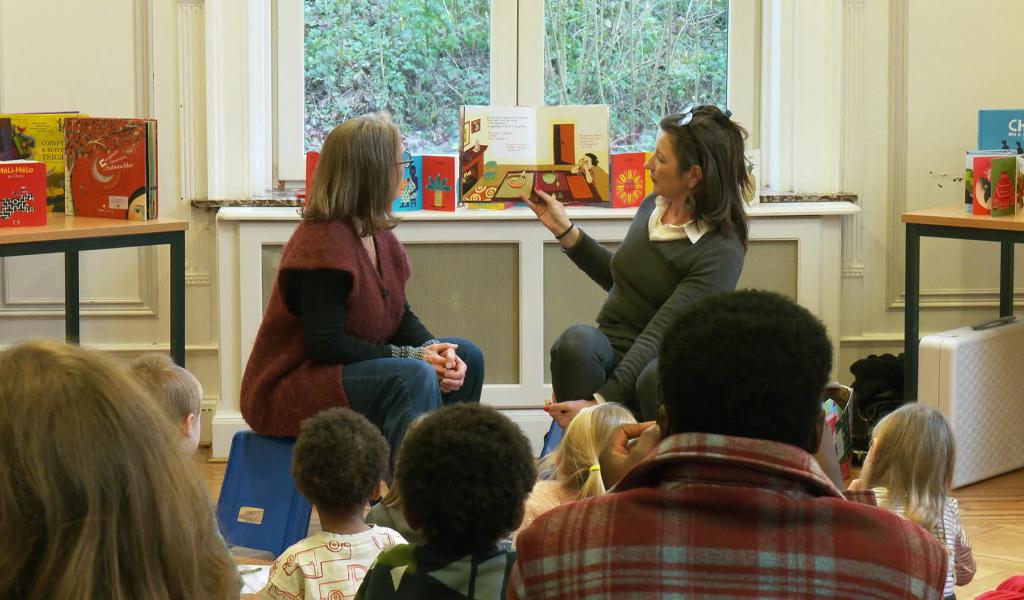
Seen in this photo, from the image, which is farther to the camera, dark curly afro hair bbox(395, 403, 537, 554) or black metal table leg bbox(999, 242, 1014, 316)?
black metal table leg bbox(999, 242, 1014, 316)

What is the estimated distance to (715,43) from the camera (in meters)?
4.71

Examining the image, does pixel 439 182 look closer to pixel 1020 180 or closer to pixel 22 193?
pixel 22 193

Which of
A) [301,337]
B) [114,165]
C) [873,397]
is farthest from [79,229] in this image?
[873,397]

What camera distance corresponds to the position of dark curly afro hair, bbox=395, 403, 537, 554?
148cm

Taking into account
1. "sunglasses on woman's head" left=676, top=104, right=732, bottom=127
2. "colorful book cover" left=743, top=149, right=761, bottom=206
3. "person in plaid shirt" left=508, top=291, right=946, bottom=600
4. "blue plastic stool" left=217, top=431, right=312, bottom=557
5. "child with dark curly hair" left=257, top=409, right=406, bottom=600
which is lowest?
"blue plastic stool" left=217, top=431, right=312, bottom=557

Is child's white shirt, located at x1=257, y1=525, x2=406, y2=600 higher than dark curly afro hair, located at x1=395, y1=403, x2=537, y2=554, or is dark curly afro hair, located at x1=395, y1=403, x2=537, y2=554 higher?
dark curly afro hair, located at x1=395, y1=403, x2=537, y2=554

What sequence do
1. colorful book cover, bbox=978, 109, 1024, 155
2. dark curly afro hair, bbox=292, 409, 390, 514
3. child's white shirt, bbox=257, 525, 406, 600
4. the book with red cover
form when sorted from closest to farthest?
child's white shirt, bbox=257, 525, 406, 600
dark curly afro hair, bbox=292, 409, 390, 514
the book with red cover
colorful book cover, bbox=978, 109, 1024, 155

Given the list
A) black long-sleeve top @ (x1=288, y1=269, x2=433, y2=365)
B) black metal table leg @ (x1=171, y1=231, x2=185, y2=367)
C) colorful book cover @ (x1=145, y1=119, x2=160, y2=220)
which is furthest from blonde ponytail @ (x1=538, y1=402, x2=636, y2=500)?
colorful book cover @ (x1=145, y1=119, x2=160, y2=220)

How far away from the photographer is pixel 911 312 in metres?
4.01

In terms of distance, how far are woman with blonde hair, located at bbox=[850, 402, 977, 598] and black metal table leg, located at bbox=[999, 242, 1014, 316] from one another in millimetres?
2149

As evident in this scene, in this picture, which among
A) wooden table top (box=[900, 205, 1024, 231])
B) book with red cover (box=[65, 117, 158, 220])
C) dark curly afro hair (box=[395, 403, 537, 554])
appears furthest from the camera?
Result: wooden table top (box=[900, 205, 1024, 231])

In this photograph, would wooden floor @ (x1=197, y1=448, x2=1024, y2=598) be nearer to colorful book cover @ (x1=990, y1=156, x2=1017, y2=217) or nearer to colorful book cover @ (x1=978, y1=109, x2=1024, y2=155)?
colorful book cover @ (x1=990, y1=156, x2=1017, y2=217)

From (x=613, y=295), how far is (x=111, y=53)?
2.09 metres

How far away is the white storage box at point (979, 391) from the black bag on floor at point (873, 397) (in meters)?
0.25
